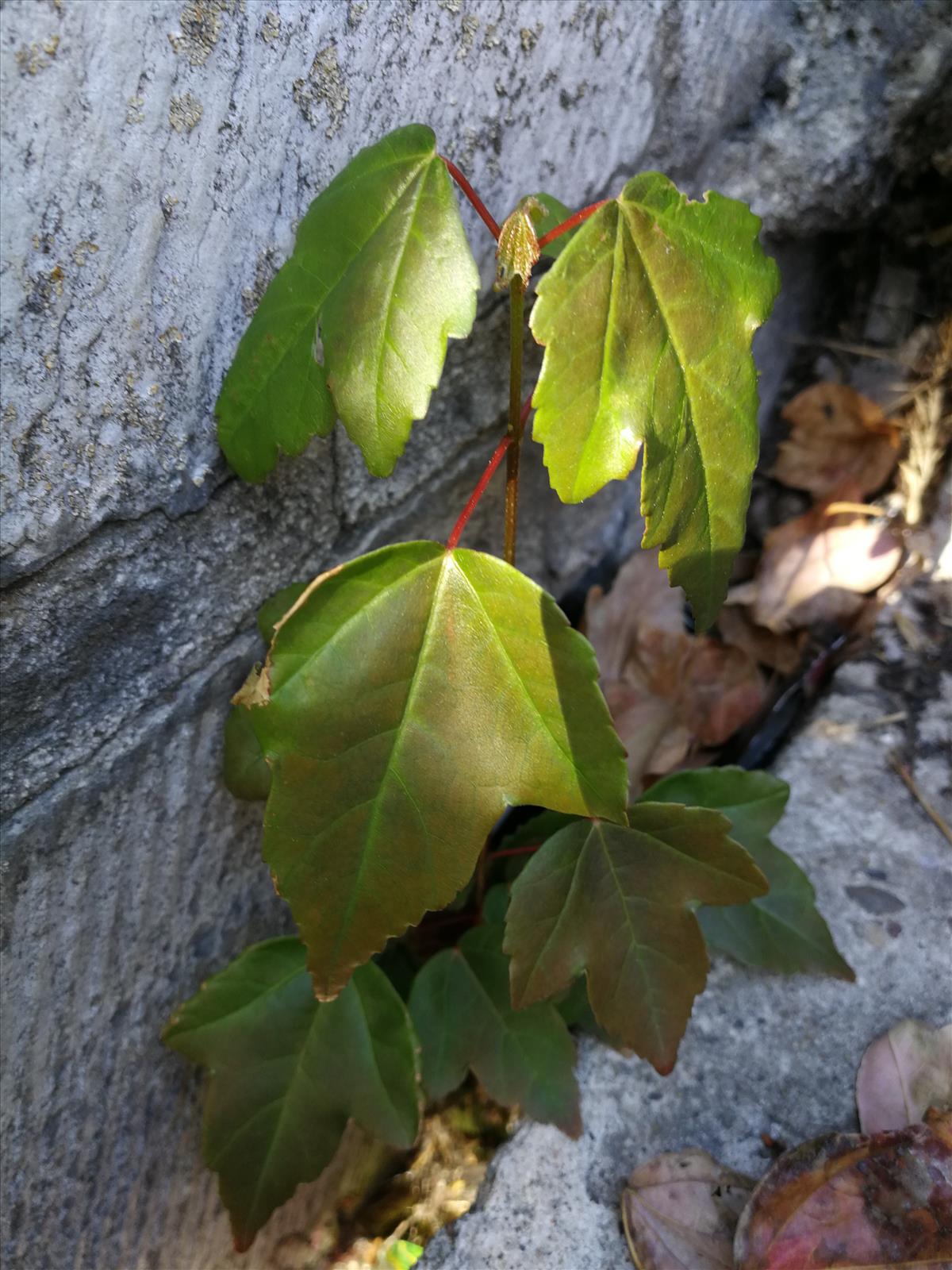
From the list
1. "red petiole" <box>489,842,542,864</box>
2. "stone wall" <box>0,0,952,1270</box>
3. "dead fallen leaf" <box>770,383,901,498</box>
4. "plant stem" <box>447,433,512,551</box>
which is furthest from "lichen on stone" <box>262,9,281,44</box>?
"dead fallen leaf" <box>770,383,901,498</box>

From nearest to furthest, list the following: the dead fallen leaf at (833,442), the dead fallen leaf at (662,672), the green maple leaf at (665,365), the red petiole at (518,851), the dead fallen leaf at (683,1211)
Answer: the green maple leaf at (665,365) → the dead fallen leaf at (683,1211) → the red petiole at (518,851) → the dead fallen leaf at (662,672) → the dead fallen leaf at (833,442)

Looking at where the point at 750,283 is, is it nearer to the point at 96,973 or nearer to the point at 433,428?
the point at 433,428

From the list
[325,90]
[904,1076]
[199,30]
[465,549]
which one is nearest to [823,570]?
[904,1076]

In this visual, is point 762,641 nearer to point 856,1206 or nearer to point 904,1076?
point 904,1076

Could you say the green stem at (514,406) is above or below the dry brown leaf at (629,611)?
above

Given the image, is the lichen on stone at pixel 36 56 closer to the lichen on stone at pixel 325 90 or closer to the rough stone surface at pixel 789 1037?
the lichen on stone at pixel 325 90

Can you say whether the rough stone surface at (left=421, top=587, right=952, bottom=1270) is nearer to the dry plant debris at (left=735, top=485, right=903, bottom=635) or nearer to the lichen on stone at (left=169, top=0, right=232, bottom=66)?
the dry plant debris at (left=735, top=485, right=903, bottom=635)

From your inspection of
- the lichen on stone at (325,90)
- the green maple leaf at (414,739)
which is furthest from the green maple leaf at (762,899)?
the lichen on stone at (325,90)
